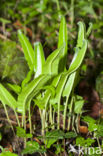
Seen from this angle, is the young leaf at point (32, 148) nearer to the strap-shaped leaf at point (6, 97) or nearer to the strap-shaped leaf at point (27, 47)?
the strap-shaped leaf at point (6, 97)

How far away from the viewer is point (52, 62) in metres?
0.75

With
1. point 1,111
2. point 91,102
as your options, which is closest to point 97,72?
point 91,102

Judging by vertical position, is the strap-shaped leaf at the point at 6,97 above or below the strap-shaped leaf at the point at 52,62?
below

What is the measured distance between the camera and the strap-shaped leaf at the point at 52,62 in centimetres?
72

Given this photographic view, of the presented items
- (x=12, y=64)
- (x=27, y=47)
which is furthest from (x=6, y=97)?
(x=12, y=64)

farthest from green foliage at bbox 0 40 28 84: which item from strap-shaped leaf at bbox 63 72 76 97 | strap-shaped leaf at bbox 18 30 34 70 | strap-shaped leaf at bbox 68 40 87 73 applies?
strap-shaped leaf at bbox 68 40 87 73

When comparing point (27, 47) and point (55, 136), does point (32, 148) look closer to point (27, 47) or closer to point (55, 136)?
point (55, 136)

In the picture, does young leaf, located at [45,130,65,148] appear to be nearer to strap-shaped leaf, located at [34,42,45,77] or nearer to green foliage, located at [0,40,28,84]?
strap-shaped leaf, located at [34,42,45,77]

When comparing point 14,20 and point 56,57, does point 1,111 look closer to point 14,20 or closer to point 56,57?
point 56,57

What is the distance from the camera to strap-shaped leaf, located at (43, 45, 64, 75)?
720 millimetres

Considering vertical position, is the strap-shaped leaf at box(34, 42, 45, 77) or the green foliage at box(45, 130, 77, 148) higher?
the strap-shaped leaf at box(34, 42, 45, 77)

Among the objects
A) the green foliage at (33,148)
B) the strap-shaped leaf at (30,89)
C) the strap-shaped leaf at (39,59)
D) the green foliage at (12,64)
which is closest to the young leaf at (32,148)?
the green foliage at (33,148)

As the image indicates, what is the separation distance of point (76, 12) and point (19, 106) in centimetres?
167

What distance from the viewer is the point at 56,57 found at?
736 mm
